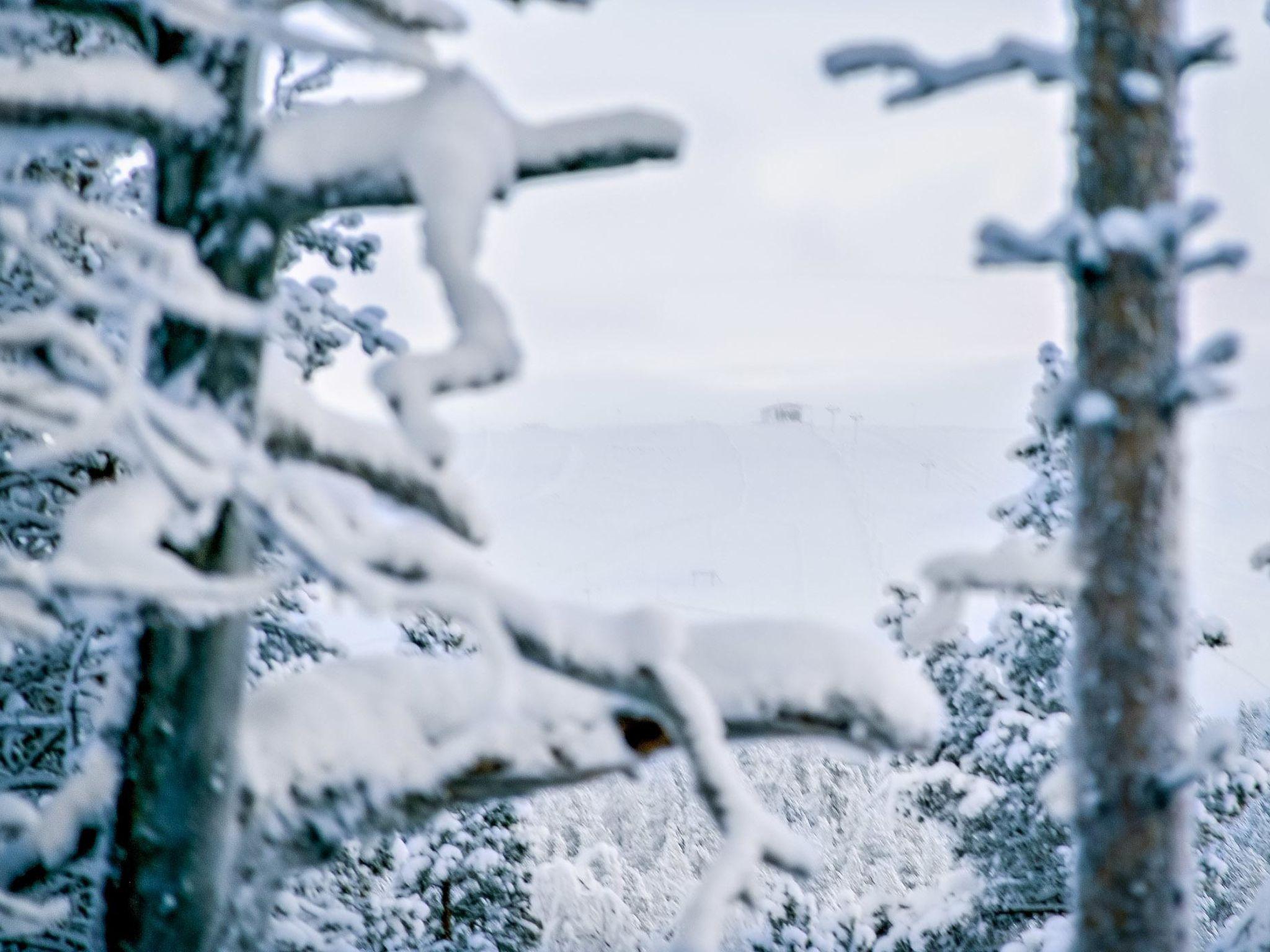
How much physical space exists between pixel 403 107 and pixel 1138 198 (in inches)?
96.0

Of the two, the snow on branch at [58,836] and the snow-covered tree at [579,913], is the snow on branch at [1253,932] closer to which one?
the snow on branch at [58,836]

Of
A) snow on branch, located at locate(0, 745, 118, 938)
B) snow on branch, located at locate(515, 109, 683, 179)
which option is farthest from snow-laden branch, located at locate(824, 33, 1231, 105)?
snow on branch, located at locate(0, 745, 118, 938)

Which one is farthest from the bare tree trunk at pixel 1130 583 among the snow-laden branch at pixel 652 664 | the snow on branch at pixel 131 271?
the snow on branch at pixel 131 271

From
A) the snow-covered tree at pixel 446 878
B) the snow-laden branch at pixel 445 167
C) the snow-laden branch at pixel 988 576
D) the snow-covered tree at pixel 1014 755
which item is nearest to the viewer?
the snow-laden branch at pixel 445 167

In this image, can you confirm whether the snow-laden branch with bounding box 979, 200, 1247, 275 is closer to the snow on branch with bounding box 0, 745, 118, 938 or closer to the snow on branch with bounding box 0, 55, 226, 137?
the snow on branch with bounding box 0, 55, 226, 137

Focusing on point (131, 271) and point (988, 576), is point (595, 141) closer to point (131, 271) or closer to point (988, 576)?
point (131, 271)

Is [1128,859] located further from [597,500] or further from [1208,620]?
[597,500]

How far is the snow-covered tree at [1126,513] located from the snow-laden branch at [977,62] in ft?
0.09

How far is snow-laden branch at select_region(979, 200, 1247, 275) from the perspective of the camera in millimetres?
4660

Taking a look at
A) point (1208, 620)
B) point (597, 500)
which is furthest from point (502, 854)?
point (597, 500)

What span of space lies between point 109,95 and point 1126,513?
11.3 feet

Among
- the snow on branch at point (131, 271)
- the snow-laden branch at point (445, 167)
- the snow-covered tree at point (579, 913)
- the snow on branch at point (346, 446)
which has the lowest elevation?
the snow-covered tree at point (579, 913)

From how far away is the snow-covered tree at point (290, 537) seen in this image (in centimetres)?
400

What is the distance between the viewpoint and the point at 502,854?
1891 centimetres
